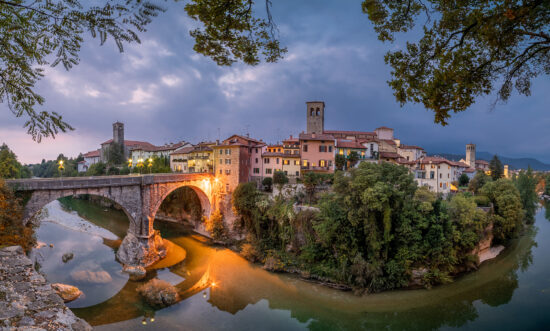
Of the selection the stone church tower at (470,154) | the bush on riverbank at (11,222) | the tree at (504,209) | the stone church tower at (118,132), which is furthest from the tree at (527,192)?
the stone church tower at (118,132)

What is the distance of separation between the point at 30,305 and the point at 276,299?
42.8 feet

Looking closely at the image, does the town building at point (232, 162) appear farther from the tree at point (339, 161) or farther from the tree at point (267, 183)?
the tree at point (339, 161)

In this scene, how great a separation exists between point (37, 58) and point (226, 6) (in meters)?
3.13

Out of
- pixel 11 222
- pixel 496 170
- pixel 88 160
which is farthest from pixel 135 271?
pixel 88 160

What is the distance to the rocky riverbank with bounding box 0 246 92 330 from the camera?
2.47 metres

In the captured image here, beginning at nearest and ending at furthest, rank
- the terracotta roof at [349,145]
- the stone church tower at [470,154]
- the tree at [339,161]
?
1. the tree at [339,161]
2. the terracotta roof at [349,145]
3. the stone church tower at [470,154]

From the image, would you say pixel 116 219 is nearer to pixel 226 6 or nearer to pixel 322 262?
pixel 322 262

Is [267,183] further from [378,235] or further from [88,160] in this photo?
[88,160]

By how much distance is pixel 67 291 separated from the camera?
1298 centimetres

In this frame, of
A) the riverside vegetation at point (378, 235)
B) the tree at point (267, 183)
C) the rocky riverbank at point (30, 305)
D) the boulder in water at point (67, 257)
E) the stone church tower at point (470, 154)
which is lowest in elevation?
the boulder in water at point (67, 257)

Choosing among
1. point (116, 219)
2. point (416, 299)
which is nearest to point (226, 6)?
point (416, 299)

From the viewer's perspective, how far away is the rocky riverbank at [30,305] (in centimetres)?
247

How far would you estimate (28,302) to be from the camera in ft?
9.22

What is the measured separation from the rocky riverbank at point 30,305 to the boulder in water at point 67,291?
12586 millimetres
